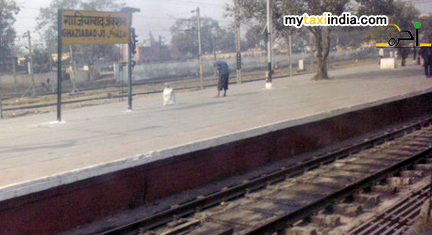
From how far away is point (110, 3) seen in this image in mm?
47250

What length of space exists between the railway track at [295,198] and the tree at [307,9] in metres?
15.4

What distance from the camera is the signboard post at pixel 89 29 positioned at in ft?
43.2

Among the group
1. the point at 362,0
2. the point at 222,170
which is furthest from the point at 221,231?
the point at 362,0

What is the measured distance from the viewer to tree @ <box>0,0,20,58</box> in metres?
43.8

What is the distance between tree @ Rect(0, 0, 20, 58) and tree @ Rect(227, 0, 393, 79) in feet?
81.8

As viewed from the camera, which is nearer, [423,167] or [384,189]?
[384,189]

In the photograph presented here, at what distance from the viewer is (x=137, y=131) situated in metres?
11.6

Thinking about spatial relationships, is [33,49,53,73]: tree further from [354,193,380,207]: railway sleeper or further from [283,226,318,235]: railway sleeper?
[283,226,318,235]: railway sleeper

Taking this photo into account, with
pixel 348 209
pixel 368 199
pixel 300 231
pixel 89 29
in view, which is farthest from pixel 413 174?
pixel 89 29

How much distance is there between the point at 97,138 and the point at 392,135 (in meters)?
7.32

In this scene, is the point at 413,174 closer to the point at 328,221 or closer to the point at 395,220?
the point at 395,220

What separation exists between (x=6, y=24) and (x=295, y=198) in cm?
4278

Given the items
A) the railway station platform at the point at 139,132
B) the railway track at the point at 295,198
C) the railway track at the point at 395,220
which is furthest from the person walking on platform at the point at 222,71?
the railway track at the point at 395,220

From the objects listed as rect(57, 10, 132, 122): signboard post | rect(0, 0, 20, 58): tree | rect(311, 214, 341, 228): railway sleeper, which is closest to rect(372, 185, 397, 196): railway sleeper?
rect(311, 214, 341, 228): railway sleeper
